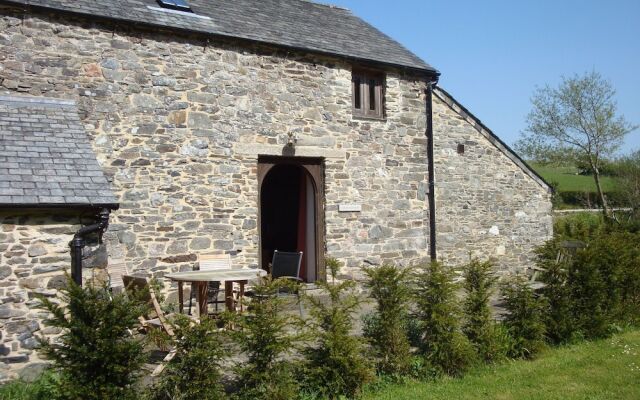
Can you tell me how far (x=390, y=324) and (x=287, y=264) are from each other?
3155mm

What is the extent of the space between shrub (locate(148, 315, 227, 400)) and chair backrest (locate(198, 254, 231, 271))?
4087mm

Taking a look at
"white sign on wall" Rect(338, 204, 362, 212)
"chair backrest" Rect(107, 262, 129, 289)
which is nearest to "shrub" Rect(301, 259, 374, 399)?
"chair backrest" Rect(107, 262, 129, 289)

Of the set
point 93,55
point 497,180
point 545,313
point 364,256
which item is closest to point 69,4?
point 93,55

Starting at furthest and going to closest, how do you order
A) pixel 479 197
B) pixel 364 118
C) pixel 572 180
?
1. pixel 572 180
2. pixel 479 197
3. pixel 364 118

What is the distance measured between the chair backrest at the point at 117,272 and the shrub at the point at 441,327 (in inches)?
170

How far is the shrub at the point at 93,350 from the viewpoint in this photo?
4398mm

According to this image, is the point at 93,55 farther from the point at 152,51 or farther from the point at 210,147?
the point at 210,147

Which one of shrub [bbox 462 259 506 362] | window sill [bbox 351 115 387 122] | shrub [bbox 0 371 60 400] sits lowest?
shrub [bbox 0 371 60 400]

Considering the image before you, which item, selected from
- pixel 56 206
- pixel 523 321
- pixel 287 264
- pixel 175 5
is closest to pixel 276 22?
pixel 175 5

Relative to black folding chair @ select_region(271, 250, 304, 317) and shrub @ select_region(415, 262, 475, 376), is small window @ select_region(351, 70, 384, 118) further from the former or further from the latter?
shrub @ select_region(415, 262, 475, 376)

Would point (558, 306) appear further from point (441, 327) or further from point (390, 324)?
point (390, 324)

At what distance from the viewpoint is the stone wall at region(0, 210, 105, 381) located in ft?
18.8

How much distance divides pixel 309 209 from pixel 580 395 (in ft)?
21.2

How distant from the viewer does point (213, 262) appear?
9.10 meters
